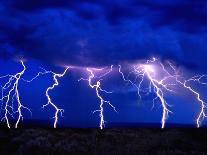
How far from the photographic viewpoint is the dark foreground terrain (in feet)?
96.7

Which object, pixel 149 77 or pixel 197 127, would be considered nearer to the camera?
pixel 197 127

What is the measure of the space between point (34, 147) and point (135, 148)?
6418mm

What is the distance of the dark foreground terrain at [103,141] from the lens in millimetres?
29459

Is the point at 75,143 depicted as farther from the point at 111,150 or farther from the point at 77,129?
the point at 77,129

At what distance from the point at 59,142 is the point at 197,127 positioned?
37.1 ft

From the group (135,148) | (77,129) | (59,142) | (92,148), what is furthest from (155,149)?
(77,129)

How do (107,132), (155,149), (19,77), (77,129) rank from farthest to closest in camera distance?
1. (19,77)
2. (77,129)
3. (107,132)
4. (155,149)

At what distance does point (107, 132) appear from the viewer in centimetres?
3456

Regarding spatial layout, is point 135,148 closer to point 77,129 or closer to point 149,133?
point 149,133

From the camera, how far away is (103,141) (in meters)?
32.3

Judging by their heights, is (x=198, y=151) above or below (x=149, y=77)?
below

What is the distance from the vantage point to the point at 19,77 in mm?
39312

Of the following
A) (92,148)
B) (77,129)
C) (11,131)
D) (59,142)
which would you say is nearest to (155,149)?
(92,148)

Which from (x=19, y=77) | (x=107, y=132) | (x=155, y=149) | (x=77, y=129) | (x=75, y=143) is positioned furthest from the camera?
(x=19, y=77)
